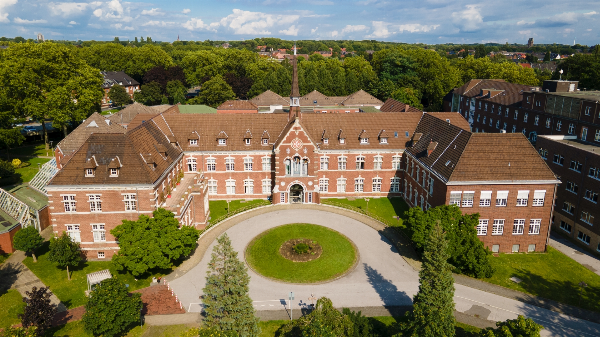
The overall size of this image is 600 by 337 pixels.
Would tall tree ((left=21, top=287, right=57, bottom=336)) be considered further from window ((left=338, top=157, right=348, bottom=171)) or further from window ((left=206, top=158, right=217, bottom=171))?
window ((left=338, top=157, right=348, bottom=171))

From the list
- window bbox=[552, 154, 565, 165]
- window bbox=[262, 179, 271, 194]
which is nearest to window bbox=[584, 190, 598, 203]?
window bbox=[552, 154, 565, 165]

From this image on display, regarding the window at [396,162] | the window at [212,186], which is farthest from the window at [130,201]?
the window at [396,162]

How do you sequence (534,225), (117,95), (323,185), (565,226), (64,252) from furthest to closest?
1. (117,95)
2. (323,185)
3. (565,226)
4. (534,225)
5. (64,252)

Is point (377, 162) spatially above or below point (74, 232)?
above

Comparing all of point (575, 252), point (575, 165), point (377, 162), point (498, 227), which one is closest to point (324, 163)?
point (377, 162)

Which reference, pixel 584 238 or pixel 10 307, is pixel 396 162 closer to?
pixel 584 238

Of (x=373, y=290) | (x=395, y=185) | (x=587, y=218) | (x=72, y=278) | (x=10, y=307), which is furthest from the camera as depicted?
(x=395, y=185)

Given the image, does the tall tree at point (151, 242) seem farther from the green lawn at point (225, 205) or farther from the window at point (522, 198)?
the window at point (522, 198)

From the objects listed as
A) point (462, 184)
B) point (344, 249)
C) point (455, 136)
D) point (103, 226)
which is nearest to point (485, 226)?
point (462, 184)
